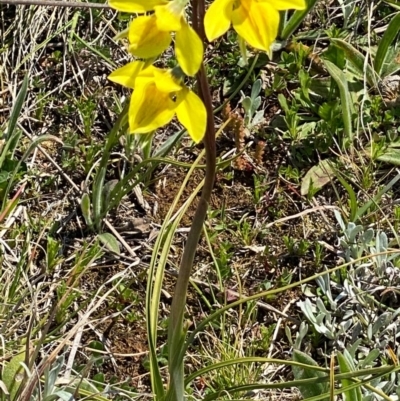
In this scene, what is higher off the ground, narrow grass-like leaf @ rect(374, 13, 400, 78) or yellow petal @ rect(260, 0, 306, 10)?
narrow grass-like leaf @ rect(374, 13, 400, 78)

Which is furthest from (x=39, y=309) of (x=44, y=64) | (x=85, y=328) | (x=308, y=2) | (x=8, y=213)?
(x=308, y=2)

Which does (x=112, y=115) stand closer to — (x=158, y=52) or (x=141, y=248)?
(x=141, y=248)

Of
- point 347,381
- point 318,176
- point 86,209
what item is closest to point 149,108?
point 347,381

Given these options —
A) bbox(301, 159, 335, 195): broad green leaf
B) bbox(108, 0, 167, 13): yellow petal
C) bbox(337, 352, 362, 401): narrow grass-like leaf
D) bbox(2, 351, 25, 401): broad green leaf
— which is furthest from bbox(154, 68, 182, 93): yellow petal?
bbox(301, 159, 335, 195): broad green leaf

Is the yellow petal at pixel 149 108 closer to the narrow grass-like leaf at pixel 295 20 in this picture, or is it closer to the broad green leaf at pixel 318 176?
the broad green leaf at pixel 318 176

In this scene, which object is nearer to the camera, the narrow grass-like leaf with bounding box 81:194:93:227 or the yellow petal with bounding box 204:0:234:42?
the yellow petal with bounding box 204:0:234:42

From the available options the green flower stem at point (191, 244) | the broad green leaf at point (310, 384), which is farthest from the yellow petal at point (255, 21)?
the broad green leaf at point (310, 384)

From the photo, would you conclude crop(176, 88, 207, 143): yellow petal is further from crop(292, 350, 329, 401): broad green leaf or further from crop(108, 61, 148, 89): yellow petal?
crop(292, 350, 329, 401): broad green leaf
